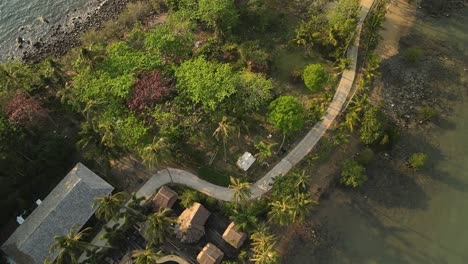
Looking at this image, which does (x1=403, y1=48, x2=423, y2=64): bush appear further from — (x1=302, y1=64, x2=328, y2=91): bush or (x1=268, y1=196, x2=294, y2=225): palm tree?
(x1=268, y1=196, x2=294, y2=225): palm tree

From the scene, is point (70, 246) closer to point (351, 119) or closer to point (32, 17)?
point (351, 119)

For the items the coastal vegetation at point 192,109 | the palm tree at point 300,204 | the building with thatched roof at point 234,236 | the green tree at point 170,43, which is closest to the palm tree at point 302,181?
the coastal vegetation at point 192,109

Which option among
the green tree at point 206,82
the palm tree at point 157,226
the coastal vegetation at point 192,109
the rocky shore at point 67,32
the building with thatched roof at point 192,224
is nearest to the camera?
the palm tree at point 157,226

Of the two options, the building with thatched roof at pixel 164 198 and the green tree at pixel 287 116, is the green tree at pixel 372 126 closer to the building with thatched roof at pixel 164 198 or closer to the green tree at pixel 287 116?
the green tree at pixel 287 116

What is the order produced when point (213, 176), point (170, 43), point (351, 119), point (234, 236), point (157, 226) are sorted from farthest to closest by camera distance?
1. point (170, 43)
2. point (351, 119)
3. point (213, 176)
4. point (234, 236)
5. point (157, 226)

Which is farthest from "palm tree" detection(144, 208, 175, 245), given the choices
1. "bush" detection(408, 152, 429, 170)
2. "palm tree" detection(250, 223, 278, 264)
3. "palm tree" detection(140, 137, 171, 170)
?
"bush" detection(408, 152, 429, 170)

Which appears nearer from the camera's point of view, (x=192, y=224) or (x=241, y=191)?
(x=241, y=191)

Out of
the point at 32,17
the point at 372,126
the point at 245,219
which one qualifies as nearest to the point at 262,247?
the point at 245,219
